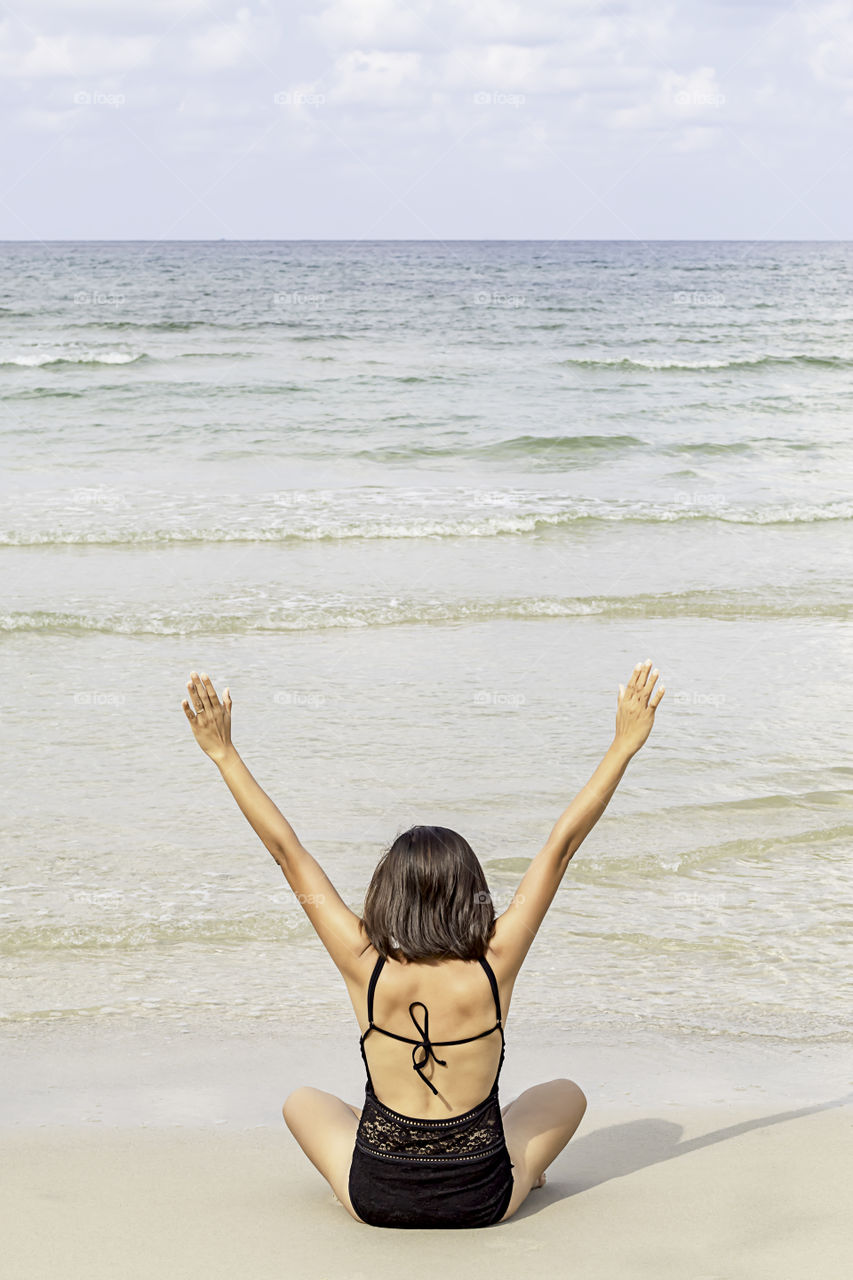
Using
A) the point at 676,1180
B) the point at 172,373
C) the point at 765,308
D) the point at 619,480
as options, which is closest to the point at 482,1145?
the point at 676,1180

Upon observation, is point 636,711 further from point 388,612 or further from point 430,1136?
point 388,612

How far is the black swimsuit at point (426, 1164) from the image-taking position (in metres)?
2.67

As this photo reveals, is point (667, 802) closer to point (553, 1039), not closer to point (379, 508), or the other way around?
point (553, 1039)

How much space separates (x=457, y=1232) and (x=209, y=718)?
4.01 ft

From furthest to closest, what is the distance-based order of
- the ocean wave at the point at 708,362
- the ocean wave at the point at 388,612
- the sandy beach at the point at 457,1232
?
the ocean wave at the point at 708,362
the ocean wave at the point at 388,612
the sandy beach at the point at 457,1232

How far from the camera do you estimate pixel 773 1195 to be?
2846 millimetres

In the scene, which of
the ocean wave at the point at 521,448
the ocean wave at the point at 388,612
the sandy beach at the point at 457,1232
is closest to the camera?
the sandy beach at the point at 457,1232

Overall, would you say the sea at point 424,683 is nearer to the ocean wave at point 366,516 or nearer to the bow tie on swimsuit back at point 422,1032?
the ocean wave at point 366,516

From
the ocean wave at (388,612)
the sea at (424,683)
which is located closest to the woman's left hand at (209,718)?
the sea at (424,683)

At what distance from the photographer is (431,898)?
103 inches

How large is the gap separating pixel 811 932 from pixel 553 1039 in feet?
4.15

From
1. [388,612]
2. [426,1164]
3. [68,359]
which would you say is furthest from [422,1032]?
[68,359]

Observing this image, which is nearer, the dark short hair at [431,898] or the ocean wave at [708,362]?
the dark short hair at [431,898]

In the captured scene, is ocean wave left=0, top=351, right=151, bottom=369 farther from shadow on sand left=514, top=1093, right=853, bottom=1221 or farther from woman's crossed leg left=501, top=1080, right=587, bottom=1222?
woman's crossed leg left=501, top=1080, right=587, bottom=1222
